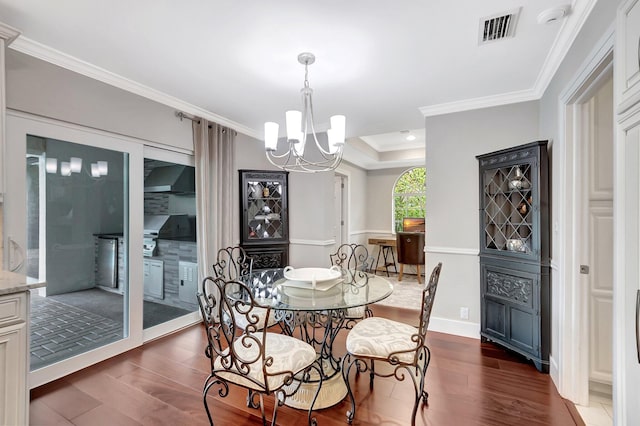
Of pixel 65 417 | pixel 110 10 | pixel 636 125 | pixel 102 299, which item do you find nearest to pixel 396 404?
pixel 636 125

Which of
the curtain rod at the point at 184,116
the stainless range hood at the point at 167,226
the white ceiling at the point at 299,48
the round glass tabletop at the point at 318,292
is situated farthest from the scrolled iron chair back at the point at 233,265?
the white ceiling at the point at 299,48

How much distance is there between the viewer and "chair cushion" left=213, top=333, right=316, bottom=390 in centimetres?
157

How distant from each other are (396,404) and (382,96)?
2.73m

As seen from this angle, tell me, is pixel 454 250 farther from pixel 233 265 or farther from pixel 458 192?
pixel 233 265

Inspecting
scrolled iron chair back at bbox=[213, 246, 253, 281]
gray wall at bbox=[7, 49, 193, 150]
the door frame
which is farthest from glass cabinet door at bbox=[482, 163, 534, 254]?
gray wall at bbox=[7, 49, 193, 150]

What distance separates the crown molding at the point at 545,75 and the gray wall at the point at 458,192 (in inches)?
2.8

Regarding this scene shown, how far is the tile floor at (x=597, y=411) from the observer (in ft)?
6.22

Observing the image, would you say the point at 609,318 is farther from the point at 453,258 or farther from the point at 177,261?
the point at 177,261

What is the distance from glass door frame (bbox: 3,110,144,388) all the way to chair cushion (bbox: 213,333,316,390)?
1.60 meters

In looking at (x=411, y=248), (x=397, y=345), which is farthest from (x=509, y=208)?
(x=411, y=248)

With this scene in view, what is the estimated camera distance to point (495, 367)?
257 centimetres

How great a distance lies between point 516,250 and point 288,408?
2.35 metres

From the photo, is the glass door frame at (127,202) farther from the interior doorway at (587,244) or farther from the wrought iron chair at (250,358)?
the interior doorway at (587,244)

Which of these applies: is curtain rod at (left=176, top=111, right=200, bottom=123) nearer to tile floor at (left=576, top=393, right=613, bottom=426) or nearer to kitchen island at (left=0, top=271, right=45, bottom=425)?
kitchen island at (left=0, top=271, right=45, bottom=425)
